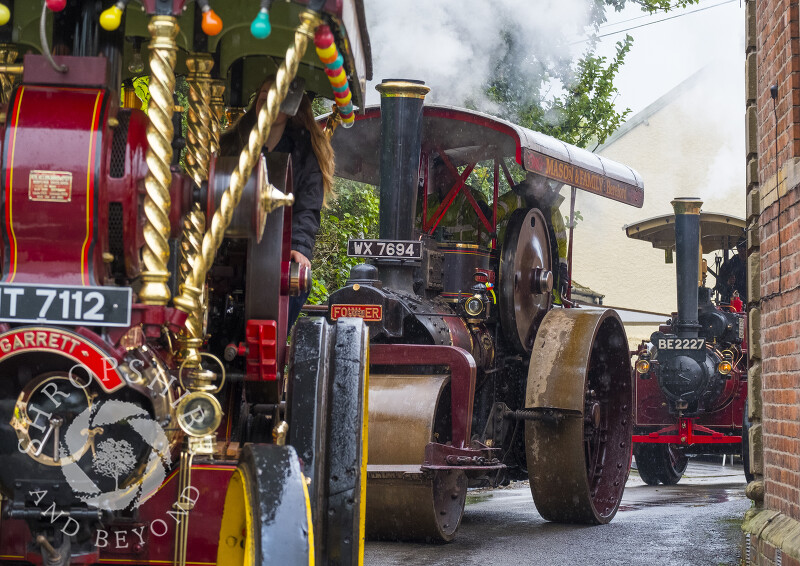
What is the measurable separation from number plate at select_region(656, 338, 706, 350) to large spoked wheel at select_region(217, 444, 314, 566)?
937 cm

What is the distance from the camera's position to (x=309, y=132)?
3.85 metres

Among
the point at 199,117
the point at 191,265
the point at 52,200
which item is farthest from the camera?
the point at 199,117

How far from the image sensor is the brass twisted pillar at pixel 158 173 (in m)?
2.67

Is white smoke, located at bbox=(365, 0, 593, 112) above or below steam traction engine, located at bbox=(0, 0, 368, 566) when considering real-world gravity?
above

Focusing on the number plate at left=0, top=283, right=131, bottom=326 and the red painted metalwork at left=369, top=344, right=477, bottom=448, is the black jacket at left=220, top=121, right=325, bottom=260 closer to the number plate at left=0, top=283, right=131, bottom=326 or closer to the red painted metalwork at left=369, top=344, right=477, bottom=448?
the number plate at left=0, top=283, right=131, bottom=326

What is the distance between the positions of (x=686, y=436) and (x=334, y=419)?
8699 millimetres

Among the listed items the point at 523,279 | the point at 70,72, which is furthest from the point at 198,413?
the point at 523,279

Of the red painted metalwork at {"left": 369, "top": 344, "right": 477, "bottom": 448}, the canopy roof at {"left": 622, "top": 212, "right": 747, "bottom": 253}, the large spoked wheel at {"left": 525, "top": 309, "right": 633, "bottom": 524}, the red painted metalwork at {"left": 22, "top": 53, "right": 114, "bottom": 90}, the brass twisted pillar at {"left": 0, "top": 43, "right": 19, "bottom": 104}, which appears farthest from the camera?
the canopy roof at {"left": 622, "top": 212, "right": 747, "bottom": 253}

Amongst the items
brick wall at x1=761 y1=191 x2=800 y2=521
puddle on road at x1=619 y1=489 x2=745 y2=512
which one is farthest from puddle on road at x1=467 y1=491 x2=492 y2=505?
brick wall at x1=761 y1=191 x2=800 y2=521

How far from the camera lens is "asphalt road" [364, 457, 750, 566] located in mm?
6051

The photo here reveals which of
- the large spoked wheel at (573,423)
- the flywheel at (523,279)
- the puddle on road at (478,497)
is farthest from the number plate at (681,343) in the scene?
the flywheel at (523,279)

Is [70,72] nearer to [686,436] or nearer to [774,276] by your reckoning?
[774,276]

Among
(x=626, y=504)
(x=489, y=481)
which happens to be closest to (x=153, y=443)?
(x=489, y=481)

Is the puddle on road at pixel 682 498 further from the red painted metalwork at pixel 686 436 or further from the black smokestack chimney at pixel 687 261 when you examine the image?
the black smokestack chimney at pixel 687 261
